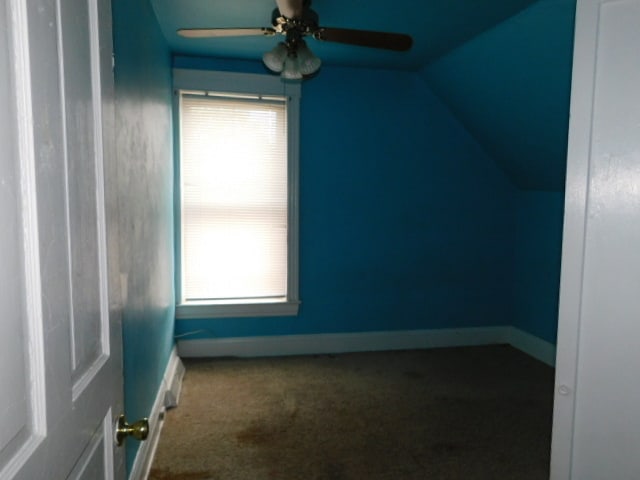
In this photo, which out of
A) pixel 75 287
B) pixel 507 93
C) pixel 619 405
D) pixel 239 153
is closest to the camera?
pixel 75 287

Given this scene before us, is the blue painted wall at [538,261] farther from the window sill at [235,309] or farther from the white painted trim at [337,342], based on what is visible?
the window sill at [235,309]

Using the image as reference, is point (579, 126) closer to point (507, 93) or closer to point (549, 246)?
point (507, 93)

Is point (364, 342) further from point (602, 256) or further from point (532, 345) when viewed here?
point (602, 256)

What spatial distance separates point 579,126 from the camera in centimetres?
106

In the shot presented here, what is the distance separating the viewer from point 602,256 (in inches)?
40.6

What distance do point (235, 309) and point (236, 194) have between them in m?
0.96

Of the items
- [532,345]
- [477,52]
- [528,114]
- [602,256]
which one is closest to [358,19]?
[477,52]

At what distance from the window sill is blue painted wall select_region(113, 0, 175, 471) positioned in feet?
1.64

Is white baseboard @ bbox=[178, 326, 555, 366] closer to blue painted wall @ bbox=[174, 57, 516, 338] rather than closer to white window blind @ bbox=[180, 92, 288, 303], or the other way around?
blue painted wall @ bbox=[174, 57, 516, 338]

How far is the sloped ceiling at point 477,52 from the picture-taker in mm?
2395

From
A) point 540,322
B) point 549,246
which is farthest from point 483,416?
point 549,246

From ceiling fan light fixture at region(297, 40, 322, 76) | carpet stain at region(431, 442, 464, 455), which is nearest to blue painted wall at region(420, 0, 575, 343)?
ceiling fan light fixture at region(297, 40, 322, 76)

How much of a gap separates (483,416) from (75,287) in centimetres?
272

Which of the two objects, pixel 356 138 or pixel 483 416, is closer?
pixel 483 416
